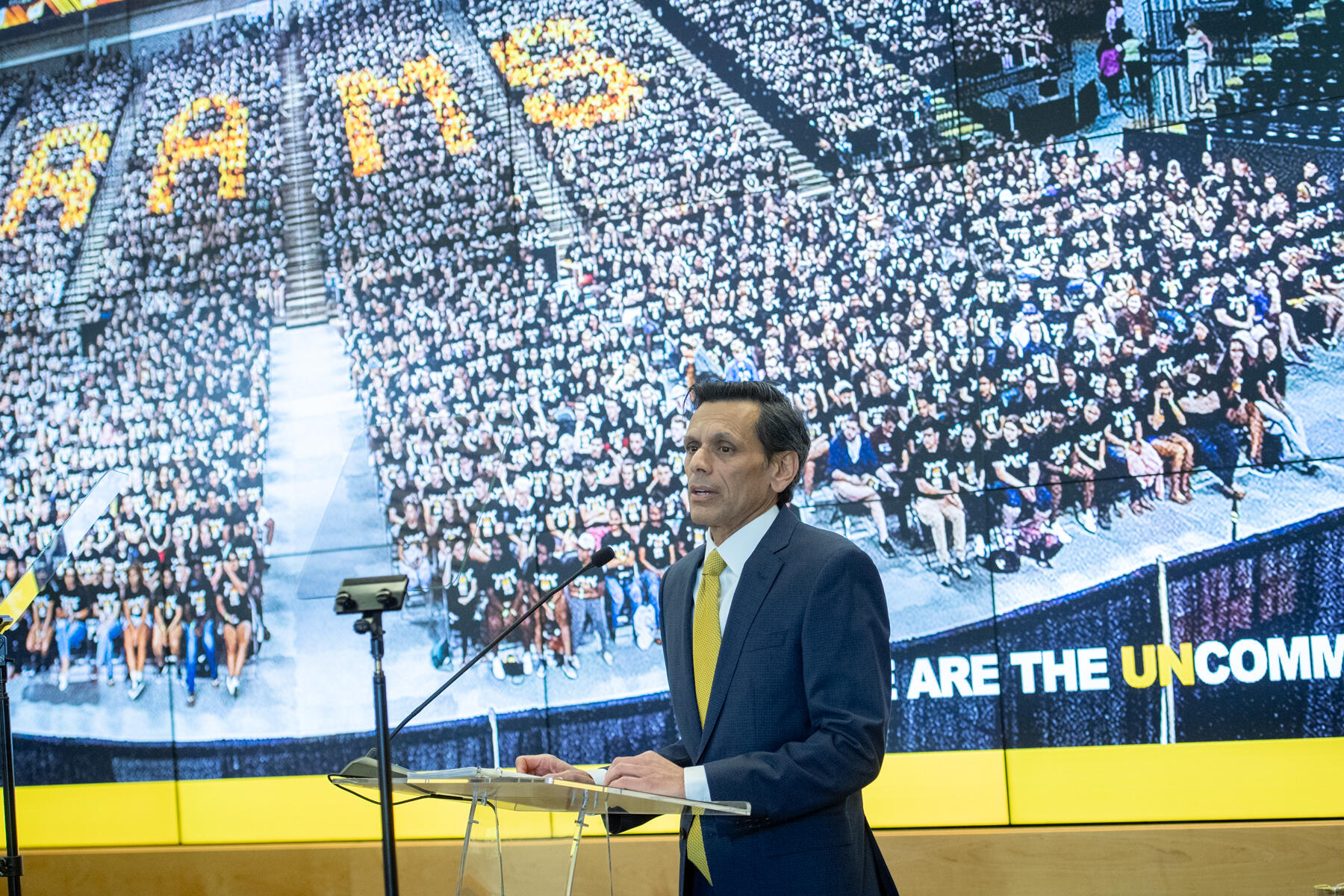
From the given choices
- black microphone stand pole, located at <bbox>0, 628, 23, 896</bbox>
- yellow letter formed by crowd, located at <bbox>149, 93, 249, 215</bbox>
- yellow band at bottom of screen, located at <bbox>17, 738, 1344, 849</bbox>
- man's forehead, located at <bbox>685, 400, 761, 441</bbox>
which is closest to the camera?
man's forehead, located at <bbox>685, 400, 761, 441</bbox>

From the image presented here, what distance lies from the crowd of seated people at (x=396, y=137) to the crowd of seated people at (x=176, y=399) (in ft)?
0.76

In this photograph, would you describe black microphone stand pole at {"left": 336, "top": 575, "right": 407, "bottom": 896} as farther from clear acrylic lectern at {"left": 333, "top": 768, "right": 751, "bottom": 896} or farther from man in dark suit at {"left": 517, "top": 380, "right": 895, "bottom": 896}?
man in dark suit at {"left": 517, "top": 380, "right": 895, "bottom": 896}

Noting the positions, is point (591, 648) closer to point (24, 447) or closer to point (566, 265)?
point (566, 265)

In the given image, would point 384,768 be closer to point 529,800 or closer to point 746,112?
point 529,800

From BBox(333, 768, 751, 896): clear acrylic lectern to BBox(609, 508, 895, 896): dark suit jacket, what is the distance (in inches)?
5.5

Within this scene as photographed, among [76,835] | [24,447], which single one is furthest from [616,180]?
[76,835]

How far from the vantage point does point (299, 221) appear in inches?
175

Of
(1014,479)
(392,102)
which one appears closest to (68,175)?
(392,102)

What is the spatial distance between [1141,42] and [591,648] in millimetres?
2651

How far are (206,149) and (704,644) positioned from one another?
3.57 metres

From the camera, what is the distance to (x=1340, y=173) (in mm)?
3438

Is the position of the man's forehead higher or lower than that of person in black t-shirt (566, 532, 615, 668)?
higher

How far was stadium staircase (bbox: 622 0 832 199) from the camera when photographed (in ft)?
12.9

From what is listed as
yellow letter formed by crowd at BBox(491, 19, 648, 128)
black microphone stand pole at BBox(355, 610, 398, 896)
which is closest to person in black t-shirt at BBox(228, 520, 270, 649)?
yellow letter formed by crowd at BBox(491, 19, 648, 128)
